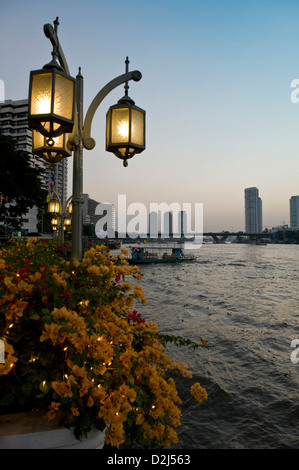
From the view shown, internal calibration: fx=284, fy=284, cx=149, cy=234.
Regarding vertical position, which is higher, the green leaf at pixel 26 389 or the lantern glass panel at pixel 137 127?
the lantern glass panel at pixel 137 127

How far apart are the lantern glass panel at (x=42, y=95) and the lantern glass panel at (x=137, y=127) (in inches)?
41.2

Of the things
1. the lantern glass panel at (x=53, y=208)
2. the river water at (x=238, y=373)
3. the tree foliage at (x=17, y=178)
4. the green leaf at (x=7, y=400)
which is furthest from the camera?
the tree foliage at (x=17, y=178)

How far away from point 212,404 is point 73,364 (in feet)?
13.4

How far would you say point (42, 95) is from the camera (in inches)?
112

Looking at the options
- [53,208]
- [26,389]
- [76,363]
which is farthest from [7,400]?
[53,208]

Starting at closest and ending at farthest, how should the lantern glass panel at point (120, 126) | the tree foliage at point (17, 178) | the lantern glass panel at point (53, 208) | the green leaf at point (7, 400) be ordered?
the green leaf at point (7, 400), the lantern glass panel at point (120, 126), the lantern glass panel at point (53, 208), the tree foliage at point (17, 178)

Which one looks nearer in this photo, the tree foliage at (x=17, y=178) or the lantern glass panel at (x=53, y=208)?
the lantern glass panel at (x=53, y=208)

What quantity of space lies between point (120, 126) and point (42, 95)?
98 centimetres

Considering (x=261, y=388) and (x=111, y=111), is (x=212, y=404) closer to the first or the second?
(x=261, y=388)

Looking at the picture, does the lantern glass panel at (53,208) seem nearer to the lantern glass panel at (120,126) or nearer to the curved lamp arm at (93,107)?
the curved lamp arm at (93,107)

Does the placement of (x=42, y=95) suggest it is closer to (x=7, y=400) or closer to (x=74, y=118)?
(x=74, y=118)

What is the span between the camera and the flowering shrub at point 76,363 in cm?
179

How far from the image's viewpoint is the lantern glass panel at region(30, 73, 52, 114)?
2.83m

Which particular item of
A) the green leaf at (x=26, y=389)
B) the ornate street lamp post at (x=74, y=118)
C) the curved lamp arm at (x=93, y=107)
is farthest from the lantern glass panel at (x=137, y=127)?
the green leaf at (x=26, y=389)
